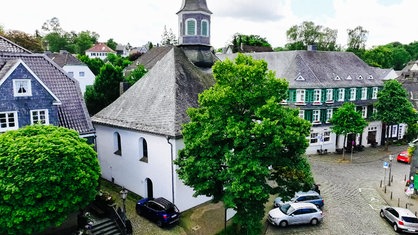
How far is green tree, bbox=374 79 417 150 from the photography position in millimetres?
44469

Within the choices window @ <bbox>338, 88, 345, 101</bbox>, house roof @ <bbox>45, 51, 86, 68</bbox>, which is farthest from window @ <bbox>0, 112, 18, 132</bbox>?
house roof @ <bbox>45, 51, 86, 68</bbox>

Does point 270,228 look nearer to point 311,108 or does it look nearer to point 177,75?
point 177,75

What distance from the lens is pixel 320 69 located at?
4619 centimetres

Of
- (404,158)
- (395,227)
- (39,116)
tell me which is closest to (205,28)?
(39,116)

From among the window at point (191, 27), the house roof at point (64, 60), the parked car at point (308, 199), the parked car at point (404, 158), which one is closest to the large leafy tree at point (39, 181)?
the parked car at point (308, 199)

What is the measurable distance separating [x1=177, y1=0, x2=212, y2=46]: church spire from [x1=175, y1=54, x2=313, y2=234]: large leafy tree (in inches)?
607

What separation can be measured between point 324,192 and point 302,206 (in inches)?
292

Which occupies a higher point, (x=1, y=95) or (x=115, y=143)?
(x=1, y=95)

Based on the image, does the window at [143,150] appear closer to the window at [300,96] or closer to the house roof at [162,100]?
the house roof at [162,100]

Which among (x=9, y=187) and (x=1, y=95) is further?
(x=1, y=95)

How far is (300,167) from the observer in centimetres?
1822

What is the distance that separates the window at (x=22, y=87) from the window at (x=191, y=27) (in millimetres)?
16724

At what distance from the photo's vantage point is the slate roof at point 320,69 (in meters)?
43.8

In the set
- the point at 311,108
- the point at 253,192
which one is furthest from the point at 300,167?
the point at 311,108
